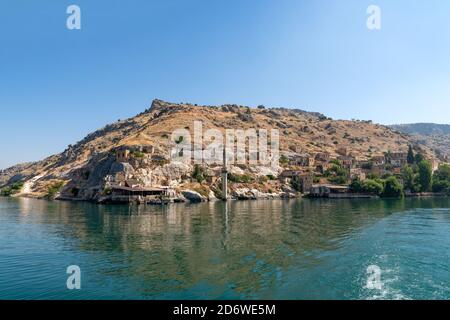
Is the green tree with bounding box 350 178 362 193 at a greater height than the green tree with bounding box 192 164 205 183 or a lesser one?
lesser

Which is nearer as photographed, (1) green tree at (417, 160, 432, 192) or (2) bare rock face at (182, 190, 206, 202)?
(2) bare rock face at (182, 190, 206, 202)

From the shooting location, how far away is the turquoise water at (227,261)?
69.4 feet

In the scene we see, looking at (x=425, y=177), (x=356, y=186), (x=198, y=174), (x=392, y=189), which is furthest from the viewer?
(x=425, y=177)

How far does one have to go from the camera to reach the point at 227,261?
27953mm

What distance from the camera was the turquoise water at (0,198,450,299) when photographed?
2116 centimetres

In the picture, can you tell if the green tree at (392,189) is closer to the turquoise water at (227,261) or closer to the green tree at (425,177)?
the green tree at (425,177)

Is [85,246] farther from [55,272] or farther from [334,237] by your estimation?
[334,237]

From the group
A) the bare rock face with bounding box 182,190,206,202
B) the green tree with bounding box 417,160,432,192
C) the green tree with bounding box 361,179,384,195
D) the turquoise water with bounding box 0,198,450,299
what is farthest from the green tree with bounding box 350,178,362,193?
the turquoise water with bounding box 0,198,450,299

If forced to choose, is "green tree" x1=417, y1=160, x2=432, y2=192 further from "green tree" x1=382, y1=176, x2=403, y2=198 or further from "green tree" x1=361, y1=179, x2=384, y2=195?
"green tree" x1=361, y1=179, x2=384, y2=195

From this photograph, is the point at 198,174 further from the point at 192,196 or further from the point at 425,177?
the point at 425,177

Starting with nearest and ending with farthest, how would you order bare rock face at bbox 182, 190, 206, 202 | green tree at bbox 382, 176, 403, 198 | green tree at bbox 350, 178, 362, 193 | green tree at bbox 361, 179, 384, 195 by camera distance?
bare rock face at bbox 182, 190, 206, 202, green tree at bbox 361, 179, 384, 195, green tree at bbox 382, 176, 403, 198, green tree at bbox 350, 178, 362, 193

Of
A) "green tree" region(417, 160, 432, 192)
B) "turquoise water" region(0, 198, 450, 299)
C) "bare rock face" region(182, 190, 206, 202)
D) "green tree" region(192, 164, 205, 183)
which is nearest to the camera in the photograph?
"turquoise water" region(0, 198, 450, 299)

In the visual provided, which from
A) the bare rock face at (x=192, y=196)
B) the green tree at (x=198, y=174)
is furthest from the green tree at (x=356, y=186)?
the bare rock face at (x=192, y=196)

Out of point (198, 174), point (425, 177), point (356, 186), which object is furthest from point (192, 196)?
point (425, 177)
